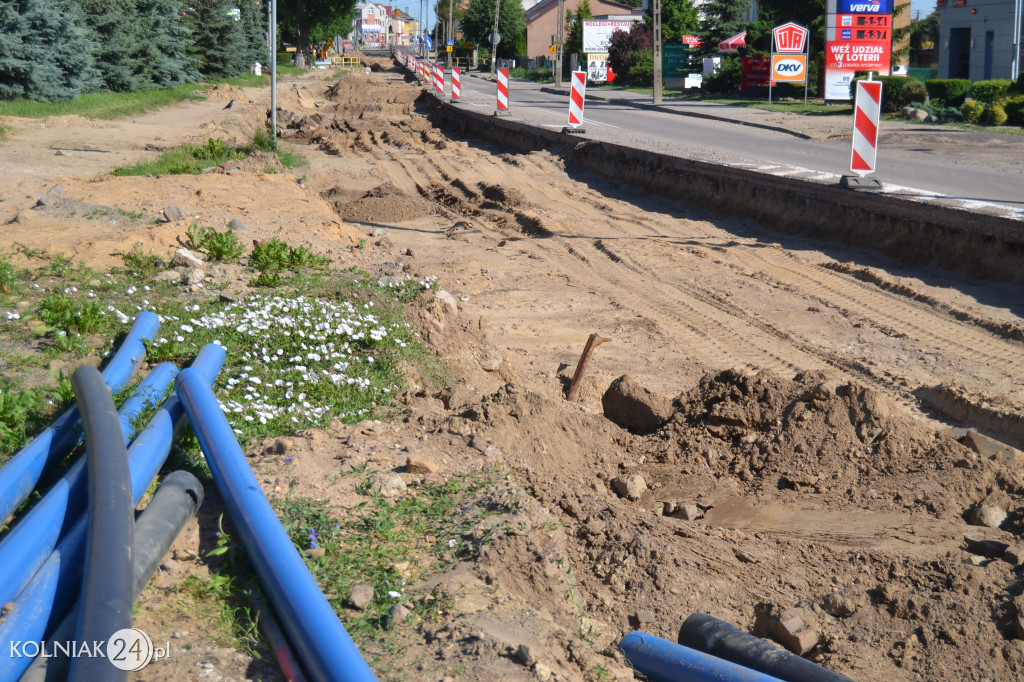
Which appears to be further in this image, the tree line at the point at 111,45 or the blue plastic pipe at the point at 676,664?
the tree line at the point at 111,45

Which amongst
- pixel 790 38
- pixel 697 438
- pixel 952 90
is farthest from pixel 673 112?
pixel 697 438

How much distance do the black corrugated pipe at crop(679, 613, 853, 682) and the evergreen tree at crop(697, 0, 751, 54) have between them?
45317 millimetres

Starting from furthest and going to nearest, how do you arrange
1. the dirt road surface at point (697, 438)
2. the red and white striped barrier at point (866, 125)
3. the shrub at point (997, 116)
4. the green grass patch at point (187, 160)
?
Answer: the shrub at point (997, 116)
the green grass patch at point (187, 160)
the red and white striped barrier at point (866, 125)
the dirt road surface at point (697, 438)

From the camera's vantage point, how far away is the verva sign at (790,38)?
97.4 ft

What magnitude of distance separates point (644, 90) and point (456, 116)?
21187mm

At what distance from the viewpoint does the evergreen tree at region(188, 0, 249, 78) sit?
39406mm

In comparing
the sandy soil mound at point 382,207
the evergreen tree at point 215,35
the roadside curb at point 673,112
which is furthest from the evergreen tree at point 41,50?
the roadside curb at point 673,112

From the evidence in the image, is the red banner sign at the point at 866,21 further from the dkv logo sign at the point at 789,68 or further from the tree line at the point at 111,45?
the tree line at the point at 111,45

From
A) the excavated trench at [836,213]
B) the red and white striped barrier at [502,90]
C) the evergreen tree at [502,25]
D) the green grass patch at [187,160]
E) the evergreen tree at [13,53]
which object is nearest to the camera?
the excavated trench at [836,213]

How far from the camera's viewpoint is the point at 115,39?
27344mm

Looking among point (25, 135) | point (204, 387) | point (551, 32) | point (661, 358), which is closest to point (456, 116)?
point (25, 135)

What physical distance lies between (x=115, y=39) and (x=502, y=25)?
58671 mm

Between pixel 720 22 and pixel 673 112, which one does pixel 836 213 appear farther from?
pixel 720 22

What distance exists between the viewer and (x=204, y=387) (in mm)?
3951
